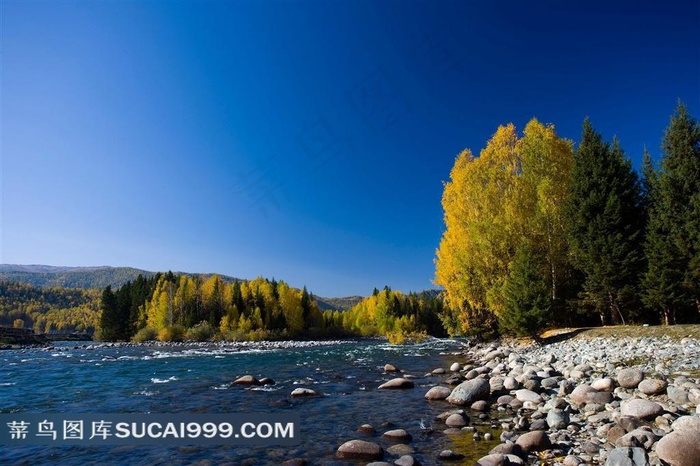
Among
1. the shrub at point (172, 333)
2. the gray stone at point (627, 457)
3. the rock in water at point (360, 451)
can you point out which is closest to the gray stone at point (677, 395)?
the gray stone at point (627, 457)

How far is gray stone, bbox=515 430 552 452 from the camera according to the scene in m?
6.81

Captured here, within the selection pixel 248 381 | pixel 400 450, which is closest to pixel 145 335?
pixel 248 381

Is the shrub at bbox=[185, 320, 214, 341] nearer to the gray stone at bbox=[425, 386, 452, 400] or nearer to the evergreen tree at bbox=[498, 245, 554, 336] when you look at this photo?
the evergreen tree at bbox=[498, 245, 554, 336]

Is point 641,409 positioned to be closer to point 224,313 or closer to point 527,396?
point 527,396

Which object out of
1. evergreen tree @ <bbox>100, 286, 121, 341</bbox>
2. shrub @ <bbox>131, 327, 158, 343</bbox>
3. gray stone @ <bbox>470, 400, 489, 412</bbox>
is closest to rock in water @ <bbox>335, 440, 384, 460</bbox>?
gray stone @ <bbox>470, 400, 489, 412</bbox>

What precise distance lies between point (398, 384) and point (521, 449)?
752cm

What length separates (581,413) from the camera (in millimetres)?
8617

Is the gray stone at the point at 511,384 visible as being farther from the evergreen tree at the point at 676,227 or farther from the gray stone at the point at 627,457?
the evergreen tree at the point at 676,227

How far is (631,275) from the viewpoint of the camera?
64.4 feet

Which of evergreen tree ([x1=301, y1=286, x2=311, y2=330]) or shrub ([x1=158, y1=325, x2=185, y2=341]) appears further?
evergreen tree ([x1=301, y1=286, x2=311, y2=330])

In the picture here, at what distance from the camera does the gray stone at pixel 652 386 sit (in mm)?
8535

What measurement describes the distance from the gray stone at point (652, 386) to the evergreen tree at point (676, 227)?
12.2 meters

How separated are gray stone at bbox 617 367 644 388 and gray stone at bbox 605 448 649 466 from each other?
448 cm

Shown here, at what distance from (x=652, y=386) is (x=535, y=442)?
13.1ft
